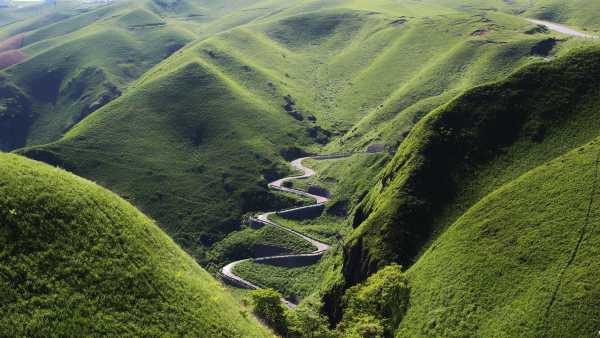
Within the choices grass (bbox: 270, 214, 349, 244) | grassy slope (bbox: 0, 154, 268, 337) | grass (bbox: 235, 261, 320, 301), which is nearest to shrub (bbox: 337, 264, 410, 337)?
grassy slope (bbox: 0, 154, 268, 337)

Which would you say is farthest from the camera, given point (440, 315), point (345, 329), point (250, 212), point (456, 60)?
point (456, 60)

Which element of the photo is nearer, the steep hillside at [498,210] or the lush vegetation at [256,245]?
the steep hillside at [498,210]

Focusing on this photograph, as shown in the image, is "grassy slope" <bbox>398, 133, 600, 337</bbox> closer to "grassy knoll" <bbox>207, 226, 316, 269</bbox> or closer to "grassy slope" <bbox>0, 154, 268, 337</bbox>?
"grassy slope" <bbox>0, 154, 268, 337</bbox>

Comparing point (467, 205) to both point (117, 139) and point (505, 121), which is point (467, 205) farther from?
point (117, 139)

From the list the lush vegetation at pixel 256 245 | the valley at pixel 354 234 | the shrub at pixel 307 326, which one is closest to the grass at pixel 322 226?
the valley at pixel 354 234

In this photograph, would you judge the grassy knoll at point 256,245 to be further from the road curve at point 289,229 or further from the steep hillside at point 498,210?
the steep hillside at point 498,210

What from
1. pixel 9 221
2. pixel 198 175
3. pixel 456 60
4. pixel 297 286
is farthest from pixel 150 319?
pixel 456 60
